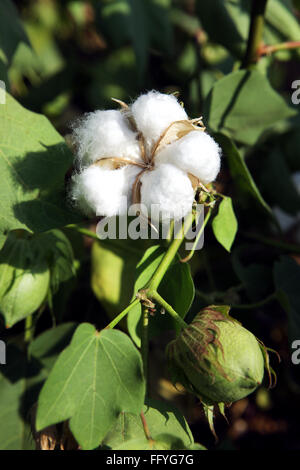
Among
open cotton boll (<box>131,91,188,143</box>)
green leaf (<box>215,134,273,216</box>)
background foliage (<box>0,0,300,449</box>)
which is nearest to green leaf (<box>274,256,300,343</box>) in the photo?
background foliage (<box>0,0,300,449</box>)

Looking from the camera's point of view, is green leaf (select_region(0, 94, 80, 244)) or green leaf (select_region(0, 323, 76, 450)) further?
green leaf (select_region(0, 323, 76, 450))

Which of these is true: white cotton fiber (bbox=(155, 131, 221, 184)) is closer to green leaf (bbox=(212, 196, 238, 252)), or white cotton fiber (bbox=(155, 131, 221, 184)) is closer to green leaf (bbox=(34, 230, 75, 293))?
green leaf (bbox=(212, 196, 238, 252))

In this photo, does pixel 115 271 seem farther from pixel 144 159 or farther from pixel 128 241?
pixel 144 159

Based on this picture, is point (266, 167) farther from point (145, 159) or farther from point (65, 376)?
point (65, 376)

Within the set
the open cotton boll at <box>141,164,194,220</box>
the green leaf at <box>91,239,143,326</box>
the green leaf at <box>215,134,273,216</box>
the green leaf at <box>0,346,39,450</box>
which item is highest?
the open cotton boll at <box>141,164,194,220</box>

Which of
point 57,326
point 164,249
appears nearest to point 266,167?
point 164,249

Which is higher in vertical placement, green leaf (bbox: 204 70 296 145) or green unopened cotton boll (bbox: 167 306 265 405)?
green leaf (bbox: 204 70 296 145)

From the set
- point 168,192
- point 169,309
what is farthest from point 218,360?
point 168,192

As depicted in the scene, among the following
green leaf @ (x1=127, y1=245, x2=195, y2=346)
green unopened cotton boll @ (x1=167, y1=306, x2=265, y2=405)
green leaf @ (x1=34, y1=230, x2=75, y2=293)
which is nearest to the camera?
green unopened cotton boll @ (x1=167, y1=306, x2=265, y2=405)
